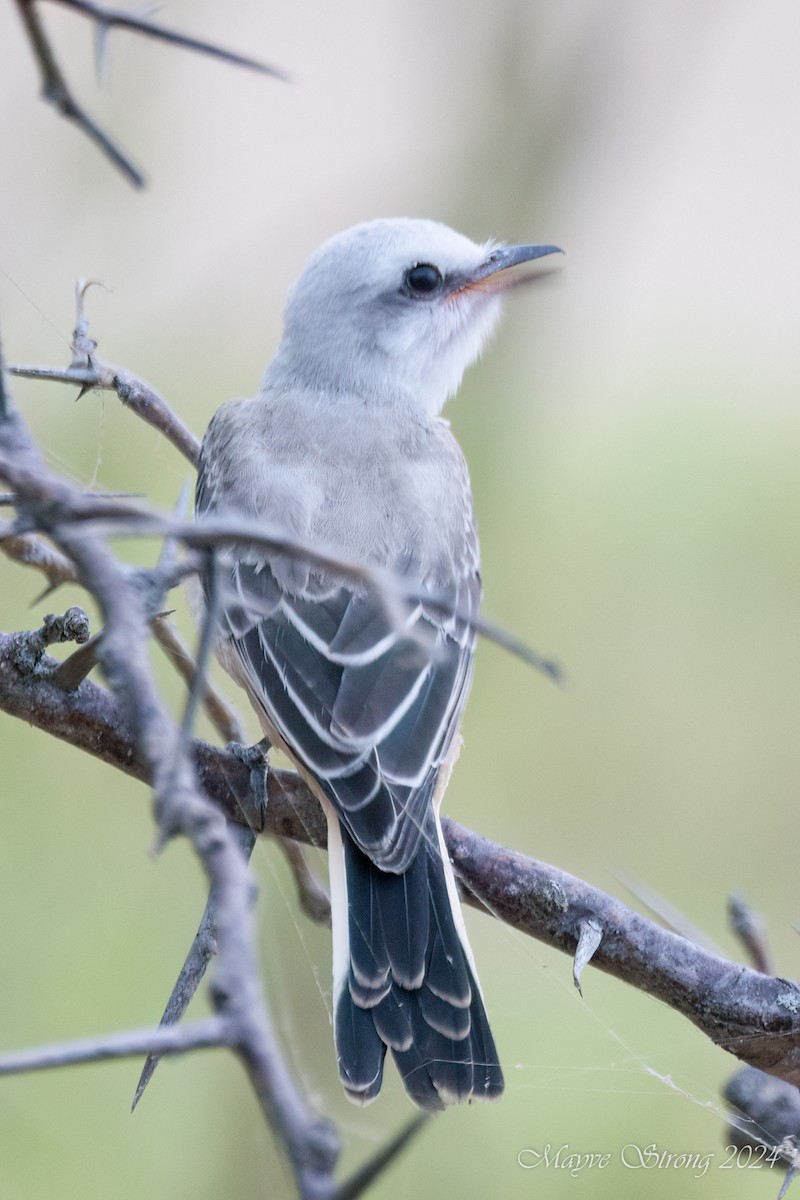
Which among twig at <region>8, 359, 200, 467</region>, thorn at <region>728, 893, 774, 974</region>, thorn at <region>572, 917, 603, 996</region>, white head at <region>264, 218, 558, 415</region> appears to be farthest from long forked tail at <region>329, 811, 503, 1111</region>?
white head at <region>264, 218, 558, 415</region>

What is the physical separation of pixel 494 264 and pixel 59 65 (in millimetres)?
1962

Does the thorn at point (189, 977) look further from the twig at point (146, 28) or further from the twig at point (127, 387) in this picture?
the twig at point (146, 28)

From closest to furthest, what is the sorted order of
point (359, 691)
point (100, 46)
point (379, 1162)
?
point (379, 1162)
point (100, 46)
point (359, 691)

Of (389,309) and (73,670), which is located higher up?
(389,309)

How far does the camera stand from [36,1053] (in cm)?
48

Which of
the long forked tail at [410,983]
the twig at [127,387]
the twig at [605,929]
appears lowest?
the long forked tail at [410,983]

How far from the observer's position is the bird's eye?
2.42m

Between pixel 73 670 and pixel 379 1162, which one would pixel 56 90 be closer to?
pixel 379 1162

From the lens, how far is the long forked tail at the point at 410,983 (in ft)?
4.32

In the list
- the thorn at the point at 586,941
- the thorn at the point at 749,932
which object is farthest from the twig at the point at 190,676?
the thorn at the point at 749,932

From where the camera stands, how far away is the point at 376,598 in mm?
1057

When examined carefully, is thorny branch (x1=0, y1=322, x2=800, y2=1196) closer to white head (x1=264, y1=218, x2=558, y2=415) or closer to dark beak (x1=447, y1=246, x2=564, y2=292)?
white head (x1=264, y1=218, x2=558, y2=415)

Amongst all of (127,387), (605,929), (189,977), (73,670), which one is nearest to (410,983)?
(605,929)

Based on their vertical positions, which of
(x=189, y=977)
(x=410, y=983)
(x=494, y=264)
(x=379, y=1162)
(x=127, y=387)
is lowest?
(x=410, y=983)
